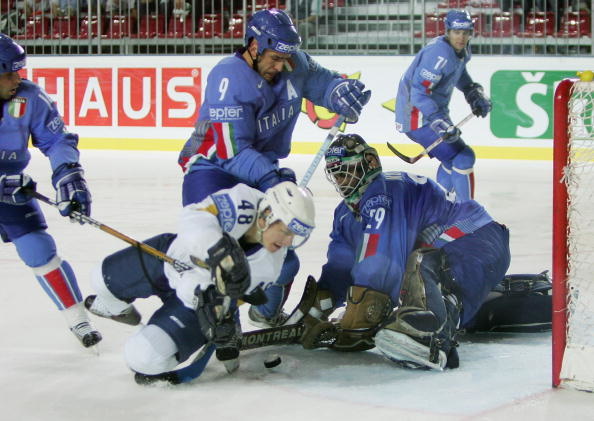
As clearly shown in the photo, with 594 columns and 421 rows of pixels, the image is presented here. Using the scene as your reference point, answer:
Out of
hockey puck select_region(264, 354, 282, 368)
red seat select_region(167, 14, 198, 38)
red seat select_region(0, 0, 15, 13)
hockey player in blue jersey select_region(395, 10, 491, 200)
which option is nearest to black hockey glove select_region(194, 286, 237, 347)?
hockey puck select_region(264, 354, 282, 368)

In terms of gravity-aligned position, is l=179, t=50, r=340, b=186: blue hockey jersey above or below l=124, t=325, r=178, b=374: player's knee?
above

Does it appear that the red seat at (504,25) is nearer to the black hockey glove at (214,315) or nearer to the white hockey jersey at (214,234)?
the white hockey jersey at (214,234)

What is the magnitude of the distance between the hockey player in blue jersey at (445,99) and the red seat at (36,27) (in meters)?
5.80

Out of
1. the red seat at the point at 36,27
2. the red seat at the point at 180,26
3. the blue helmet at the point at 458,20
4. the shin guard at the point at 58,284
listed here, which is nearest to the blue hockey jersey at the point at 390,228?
the shin guard at the point at 58,284

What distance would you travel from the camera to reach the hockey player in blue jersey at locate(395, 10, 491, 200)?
5.75 meters

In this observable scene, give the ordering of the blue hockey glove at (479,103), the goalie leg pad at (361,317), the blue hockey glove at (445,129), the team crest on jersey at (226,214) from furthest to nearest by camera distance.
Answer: the blue hockey glove at (479,103) → the blue hockey glove at (445,129) → the goalie leg pad at (361,317) → the team crest on jersey at (226,214)

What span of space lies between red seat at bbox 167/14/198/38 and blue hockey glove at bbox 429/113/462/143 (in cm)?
501

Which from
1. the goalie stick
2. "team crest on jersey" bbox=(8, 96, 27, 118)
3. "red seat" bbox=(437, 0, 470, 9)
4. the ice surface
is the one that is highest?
"red seat" bbox=(437, 0, 470, 9)

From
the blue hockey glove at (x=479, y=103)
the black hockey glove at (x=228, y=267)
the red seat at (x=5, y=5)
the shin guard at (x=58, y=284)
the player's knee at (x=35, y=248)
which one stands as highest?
the red seat at (x=5, y=5)

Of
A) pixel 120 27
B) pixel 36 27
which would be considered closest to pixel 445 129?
pixel 120 27

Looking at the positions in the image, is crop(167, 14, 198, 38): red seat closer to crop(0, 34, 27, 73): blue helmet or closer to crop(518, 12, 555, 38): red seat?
crop(518, 12, 555, 38): red seat

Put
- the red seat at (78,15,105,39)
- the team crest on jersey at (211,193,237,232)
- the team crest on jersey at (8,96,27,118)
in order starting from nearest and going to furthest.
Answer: the team crest on jersey at (211,193,237,232), the team crest on jersey at (8,96,27,118), the red seat at (78,15,105,39)

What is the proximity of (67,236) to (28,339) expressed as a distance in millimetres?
2237

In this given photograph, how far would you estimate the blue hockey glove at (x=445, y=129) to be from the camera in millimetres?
5703
